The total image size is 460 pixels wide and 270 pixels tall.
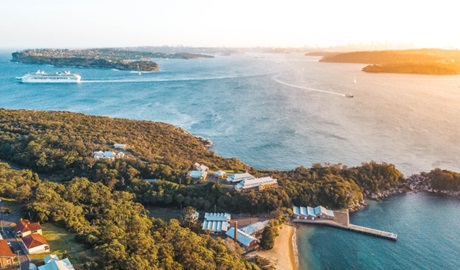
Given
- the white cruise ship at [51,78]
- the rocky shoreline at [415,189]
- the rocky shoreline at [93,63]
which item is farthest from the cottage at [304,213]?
the rocky shoreline at [93,63]

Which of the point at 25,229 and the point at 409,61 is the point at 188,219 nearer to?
the point at 25,229

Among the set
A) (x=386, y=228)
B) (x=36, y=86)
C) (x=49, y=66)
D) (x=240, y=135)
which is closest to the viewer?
(x=386, y=228)

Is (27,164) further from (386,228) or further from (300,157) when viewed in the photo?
(386,228)

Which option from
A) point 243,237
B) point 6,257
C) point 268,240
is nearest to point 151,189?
point 243,237

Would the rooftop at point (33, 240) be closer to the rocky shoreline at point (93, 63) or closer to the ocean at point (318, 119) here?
the ocean at point (318, 119)

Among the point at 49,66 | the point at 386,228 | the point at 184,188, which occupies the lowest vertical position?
the point at 386,228

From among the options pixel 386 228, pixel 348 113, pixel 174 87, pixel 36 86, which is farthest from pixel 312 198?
pixel 36 86
